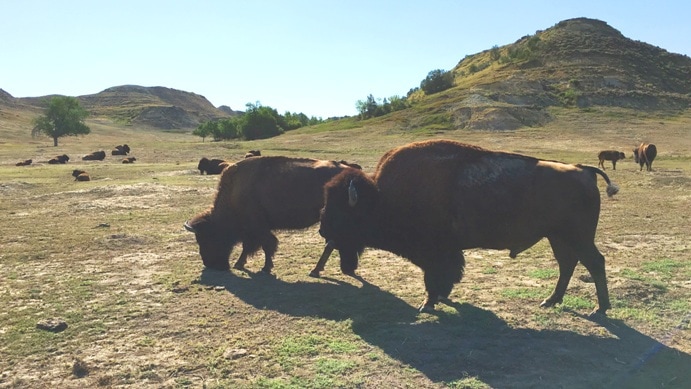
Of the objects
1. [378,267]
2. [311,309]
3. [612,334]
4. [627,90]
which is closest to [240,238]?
[378,267]

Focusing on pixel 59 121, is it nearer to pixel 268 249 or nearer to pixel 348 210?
pixel 268 249

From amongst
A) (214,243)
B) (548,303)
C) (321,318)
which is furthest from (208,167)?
(548,303)

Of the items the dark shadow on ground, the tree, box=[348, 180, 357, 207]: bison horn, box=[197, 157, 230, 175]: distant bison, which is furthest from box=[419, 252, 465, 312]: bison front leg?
the tree

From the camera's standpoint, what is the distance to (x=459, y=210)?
7.17 metres

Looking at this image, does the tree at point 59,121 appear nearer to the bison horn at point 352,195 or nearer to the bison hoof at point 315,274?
the bison hoof at point 315,274

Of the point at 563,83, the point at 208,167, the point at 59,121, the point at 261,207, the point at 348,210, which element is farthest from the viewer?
the point at 563,83

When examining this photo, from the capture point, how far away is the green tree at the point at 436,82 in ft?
328

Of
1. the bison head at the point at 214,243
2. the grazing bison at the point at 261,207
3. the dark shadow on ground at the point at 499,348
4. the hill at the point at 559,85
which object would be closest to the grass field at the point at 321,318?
the dark shadow on ground at the point at 499,348

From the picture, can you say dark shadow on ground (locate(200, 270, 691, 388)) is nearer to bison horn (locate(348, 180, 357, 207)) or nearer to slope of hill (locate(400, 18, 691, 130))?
bison horn (locate(348, 180, 357, 207))

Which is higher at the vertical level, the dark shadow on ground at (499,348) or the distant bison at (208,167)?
the distant bison at (208,167)

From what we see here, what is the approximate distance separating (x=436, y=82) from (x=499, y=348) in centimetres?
9839

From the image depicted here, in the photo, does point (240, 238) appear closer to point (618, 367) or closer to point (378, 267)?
point (378, 267)

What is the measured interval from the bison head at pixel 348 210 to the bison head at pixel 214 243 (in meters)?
2.88

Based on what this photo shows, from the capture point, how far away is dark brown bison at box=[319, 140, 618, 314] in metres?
6.71
